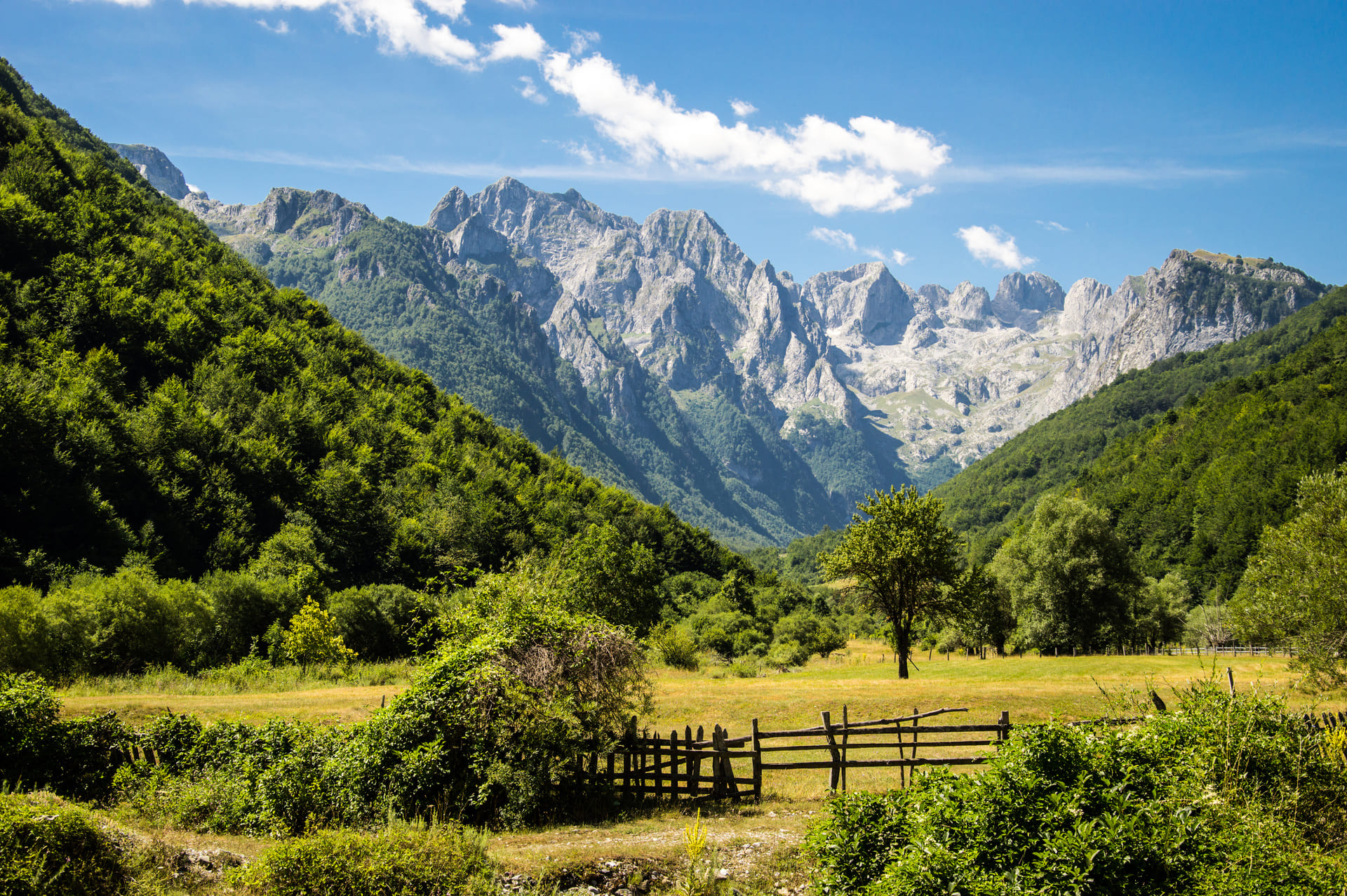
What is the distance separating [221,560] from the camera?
51531mm

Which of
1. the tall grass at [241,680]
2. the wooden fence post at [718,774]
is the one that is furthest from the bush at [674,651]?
the wooden fence post at [718,774]

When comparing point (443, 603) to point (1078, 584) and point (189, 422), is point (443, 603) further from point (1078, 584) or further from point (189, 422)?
point (1078, 584)

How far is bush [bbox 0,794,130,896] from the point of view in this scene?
9234mm

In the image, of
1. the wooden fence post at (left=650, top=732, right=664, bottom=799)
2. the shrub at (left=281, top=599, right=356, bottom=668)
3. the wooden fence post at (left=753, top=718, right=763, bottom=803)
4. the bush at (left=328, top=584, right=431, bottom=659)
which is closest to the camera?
the wooden fence post at (left=650, top=732, right=664, bottom=799)

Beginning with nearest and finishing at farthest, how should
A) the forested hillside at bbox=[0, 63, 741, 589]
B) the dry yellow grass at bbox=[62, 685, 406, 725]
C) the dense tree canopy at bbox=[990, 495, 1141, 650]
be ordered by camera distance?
the dry yellow grass at bbox=[62, 685, 406, 725]
the forested hillside at bbox=[0, 63, 741, 589]
the dense tree canopy at bbox=[990, 495, 1141, 650]

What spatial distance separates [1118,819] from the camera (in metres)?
7.51

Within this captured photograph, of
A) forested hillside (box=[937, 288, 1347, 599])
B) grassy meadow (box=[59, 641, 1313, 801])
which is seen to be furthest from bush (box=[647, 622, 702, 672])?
forested hillside (box=[937, 288, 1347, 599])

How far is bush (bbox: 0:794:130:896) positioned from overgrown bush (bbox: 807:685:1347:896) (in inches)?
426

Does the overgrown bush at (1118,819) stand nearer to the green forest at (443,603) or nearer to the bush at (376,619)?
the green forest at (443,603)

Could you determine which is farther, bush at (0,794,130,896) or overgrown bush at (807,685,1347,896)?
bush at (0,794,130,896)

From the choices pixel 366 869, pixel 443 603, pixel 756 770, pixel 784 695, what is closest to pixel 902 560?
pixel 784 695

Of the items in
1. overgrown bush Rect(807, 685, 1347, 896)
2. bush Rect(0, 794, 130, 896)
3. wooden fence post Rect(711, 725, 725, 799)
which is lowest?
wooden fence post Rect(711, 725, 725, 799)

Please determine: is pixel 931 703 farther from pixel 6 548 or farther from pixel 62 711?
pixel 6 548

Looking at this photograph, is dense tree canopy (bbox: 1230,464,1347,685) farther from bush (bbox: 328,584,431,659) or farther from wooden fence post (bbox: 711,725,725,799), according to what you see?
bush (bbox: 328,584,431,659)
